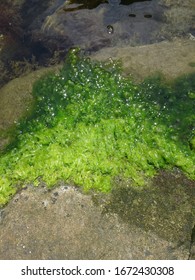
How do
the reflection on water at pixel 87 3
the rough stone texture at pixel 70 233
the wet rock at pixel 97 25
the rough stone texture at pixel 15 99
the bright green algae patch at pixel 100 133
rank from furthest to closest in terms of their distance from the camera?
the reflection on water at pixel 87 3
the wet rock at pixel 97 25
the rough stone texture at pixel 15 99
the bright green algae patch at pixel 100 133
the rough stone texture at pixel 70 233

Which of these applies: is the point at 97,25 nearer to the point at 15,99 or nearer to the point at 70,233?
the point at 15,99

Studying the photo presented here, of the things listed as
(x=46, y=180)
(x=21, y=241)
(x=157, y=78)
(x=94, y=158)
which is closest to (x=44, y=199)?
(x=46, y=180)

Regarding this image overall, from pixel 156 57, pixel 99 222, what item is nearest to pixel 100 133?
pixel 99 222

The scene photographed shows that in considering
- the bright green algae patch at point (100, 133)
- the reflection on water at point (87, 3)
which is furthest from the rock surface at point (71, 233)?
the reflection on water at point (87, 3)

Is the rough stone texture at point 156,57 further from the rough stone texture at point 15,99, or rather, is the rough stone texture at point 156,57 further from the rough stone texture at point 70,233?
the rough stone texture at point 70,233

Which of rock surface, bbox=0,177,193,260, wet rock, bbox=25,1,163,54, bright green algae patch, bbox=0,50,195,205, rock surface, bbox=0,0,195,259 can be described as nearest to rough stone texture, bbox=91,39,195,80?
bright green algae patch, bbox=0,50,195,205
